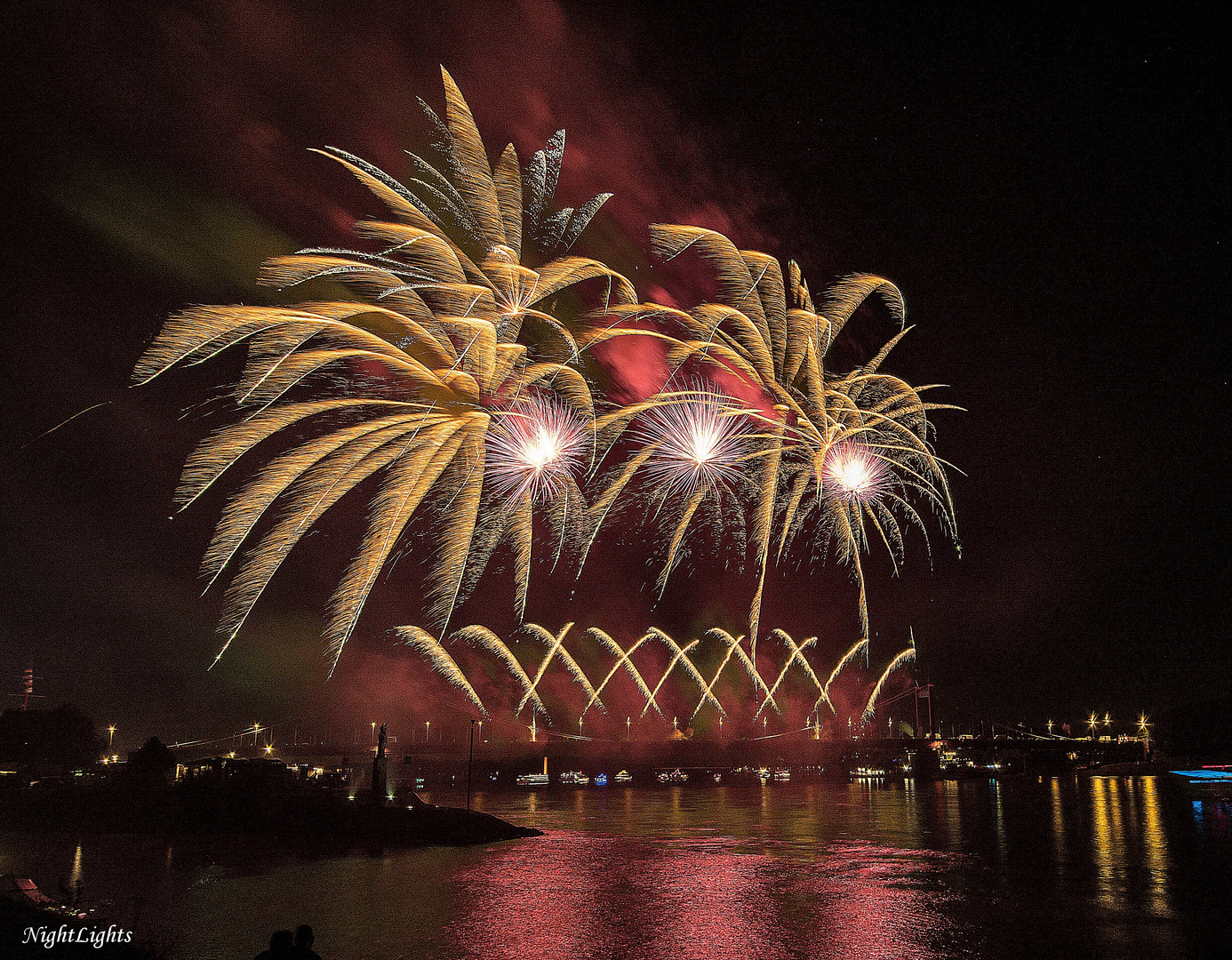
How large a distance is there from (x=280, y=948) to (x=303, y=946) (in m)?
0.37

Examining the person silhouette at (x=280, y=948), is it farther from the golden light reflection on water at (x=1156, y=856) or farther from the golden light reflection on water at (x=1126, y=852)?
the golden light reflection on water at (x=1156, y=856)

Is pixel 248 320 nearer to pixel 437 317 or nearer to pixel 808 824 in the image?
pixel 437 317

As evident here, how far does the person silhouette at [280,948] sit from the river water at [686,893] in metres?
8.06

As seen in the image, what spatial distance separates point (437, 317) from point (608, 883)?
17896 millimetres

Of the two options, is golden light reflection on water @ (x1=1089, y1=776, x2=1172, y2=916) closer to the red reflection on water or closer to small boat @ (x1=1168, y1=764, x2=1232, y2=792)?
the red reflection on water

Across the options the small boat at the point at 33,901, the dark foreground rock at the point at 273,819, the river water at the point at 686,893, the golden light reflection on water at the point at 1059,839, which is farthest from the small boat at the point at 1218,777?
the small boat at the point at 33,901

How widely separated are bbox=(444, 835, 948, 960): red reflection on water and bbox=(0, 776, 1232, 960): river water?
0.28 ft

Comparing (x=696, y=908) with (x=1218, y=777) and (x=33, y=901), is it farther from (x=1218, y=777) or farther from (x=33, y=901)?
(x=1218, y=777)

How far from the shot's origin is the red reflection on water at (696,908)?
15.2 meters

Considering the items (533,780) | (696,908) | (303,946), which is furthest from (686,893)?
(533,780)

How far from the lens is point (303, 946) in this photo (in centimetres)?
805

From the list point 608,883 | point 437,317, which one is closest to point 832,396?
point 437,317

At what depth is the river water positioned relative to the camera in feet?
52.0

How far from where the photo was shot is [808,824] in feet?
155
